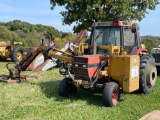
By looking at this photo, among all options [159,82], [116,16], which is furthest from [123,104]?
[116,16]

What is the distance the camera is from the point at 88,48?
8594 millimetres

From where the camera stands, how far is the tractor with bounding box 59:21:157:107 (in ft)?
23.6

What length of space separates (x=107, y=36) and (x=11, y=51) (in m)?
10.4

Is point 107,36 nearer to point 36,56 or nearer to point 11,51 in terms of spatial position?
point 36,56

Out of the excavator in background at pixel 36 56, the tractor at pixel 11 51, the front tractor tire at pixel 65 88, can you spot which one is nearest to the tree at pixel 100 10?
the tractor at pixel 11 51

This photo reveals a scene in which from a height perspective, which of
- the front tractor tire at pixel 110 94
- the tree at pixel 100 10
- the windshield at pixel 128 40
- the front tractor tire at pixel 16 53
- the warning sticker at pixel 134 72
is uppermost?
the tree at pixel 100 10

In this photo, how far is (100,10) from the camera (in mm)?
19656

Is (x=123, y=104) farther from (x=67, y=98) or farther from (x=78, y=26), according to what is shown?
(x=78, y=26)

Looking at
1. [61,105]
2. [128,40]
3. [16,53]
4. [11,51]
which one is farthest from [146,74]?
[11,51]

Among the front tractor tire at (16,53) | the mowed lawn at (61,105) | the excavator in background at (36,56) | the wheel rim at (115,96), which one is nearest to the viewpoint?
the mowed lawn at (61,105)

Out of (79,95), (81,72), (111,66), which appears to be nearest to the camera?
(81,72)

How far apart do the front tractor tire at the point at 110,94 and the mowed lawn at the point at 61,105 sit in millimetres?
135

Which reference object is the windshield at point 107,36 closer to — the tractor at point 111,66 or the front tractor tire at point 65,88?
the tractor at point 111,66

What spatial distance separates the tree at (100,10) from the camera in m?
19.5
